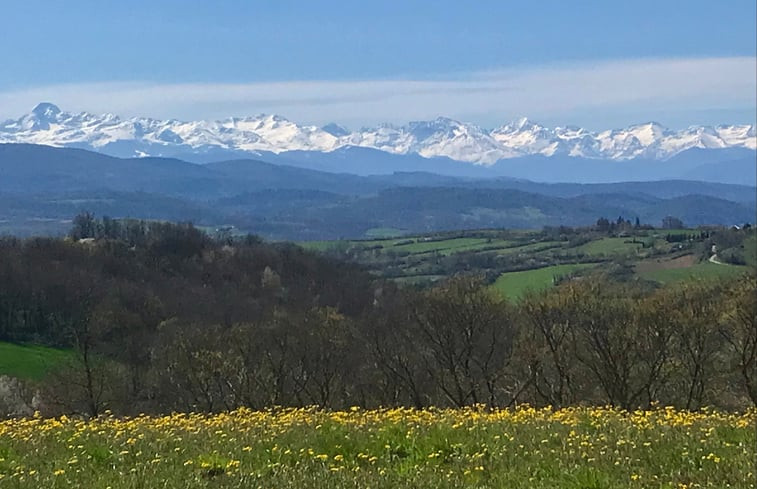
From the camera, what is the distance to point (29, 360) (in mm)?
68875

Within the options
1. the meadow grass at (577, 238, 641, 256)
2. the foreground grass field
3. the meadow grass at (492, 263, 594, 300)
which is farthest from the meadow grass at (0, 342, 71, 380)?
the meadow grass at (577, 238, 641, 256)

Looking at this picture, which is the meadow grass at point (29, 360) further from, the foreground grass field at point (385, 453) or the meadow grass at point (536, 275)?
the foreground grass field at point (385, 453)

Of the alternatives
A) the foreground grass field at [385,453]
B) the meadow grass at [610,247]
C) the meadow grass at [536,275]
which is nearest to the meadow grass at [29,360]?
the meadow grass at [536,275]

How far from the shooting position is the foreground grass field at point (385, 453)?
8086 mm

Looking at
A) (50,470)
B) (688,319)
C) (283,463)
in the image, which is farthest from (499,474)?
(688,319)

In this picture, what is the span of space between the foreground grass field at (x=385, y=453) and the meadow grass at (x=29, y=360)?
169ft

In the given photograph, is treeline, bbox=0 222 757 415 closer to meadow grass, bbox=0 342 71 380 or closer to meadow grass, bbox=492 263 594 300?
meadow grass, bbox=0 342 71 380

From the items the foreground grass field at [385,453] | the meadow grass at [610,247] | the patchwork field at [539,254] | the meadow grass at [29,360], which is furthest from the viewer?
the meadow grass at [610,247]

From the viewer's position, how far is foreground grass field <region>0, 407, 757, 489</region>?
8.09 m

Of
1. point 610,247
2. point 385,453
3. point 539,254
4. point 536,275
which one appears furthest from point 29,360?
point 610,247

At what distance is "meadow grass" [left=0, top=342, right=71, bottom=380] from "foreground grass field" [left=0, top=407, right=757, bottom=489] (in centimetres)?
5165

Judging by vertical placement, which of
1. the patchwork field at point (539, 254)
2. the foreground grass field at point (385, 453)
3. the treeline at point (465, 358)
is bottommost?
the patchwork field at point (539, 254)

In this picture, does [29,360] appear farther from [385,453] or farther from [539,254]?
[539,254]

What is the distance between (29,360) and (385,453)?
65.4m
